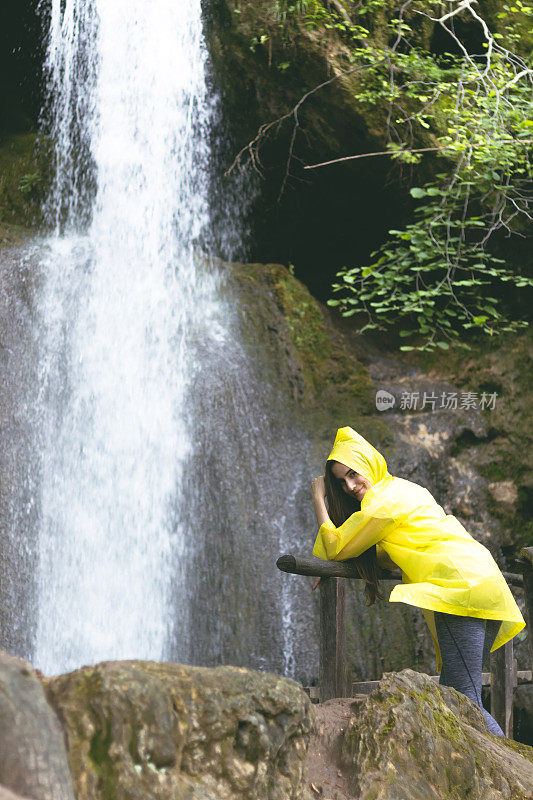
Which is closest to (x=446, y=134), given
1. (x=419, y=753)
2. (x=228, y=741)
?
(x=419, y=753)

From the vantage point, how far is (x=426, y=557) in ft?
9.09

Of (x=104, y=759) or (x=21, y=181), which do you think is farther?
(x=21, y=181)

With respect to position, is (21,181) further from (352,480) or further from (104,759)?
(104,759)

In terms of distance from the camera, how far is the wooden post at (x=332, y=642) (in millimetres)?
3309

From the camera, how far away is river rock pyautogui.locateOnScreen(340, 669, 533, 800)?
6.54 feet

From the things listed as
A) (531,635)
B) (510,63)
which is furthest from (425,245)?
(531,635)

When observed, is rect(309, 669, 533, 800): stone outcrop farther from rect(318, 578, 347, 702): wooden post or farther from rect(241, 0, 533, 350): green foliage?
rect(241, 0, 533, 350): green foliage

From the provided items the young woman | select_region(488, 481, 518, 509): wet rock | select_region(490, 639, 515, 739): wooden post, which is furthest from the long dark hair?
select_region(488, 481, 518, 509): wet rock

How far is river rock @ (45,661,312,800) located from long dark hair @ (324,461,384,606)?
4.06ft

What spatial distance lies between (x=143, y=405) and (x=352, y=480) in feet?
11.7

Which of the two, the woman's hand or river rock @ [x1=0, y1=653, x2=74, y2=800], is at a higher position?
the woman's hand

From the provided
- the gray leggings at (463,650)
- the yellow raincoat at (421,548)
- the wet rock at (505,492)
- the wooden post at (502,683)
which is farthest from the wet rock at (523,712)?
the gray leggings at (463,650)

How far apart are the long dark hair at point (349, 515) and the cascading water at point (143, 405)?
7.76ft

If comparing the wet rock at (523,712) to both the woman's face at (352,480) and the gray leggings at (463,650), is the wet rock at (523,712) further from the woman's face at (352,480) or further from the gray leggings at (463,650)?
the woman's face at (352,480)
